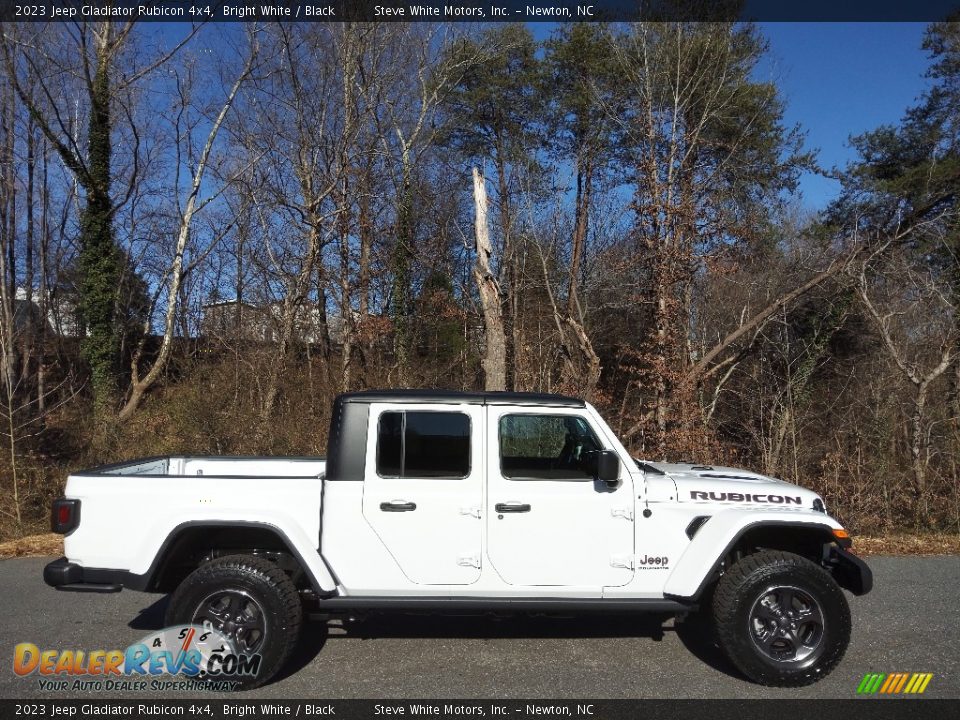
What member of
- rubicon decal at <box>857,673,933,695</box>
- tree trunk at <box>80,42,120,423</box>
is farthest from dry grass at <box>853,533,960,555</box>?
tree trunk at <box>80,42,120,423</box>

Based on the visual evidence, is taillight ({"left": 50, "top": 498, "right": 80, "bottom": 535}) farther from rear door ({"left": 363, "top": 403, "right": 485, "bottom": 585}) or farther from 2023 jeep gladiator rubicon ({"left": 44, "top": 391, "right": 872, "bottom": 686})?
rear door ({"left": 363, "top": 403, "right": 485, "bottom": 585})

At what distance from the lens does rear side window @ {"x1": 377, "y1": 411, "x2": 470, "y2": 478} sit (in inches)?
181

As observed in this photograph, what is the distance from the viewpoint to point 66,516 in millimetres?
4387

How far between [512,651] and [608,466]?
1568mm

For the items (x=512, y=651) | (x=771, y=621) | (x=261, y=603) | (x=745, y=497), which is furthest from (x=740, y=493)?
(x=261, y=603)

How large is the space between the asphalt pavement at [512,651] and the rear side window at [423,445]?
4.25ft

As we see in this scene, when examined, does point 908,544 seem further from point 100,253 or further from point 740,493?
point 100,253

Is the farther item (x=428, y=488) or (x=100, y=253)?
(x=100, y=253)

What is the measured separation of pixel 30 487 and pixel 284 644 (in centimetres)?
916

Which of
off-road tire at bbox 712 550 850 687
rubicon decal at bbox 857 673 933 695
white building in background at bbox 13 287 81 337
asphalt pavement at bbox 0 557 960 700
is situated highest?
white building in background at bbox 13 287 81 337

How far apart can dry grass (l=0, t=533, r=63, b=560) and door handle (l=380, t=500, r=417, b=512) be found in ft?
17.8

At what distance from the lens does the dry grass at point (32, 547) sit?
8000mm

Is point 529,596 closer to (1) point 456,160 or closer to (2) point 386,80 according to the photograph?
(2) point 386,80

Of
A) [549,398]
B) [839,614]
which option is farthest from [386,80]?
[839,614]
